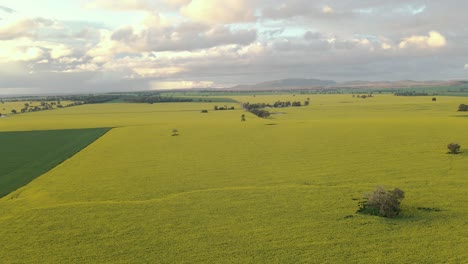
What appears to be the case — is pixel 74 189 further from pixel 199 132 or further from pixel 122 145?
pixel 199 132

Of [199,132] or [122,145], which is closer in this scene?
[122,145]

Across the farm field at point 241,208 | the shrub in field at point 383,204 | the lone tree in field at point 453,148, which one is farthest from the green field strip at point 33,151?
the lone tree in field at point 453,148

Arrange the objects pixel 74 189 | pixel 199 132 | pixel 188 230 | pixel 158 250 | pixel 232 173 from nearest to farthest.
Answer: pixel 158 250, pixel 188 230, pixel 74 189, pixel 232 173, pixel 199 132

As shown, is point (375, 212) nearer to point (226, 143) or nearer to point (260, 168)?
point (260, 168)

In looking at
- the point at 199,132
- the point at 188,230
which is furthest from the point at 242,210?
the point at 199,132

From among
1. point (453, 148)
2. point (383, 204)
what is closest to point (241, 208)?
point (383, 204)

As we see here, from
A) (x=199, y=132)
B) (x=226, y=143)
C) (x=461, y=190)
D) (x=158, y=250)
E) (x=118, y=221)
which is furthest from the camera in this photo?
(x=199, y=132)
